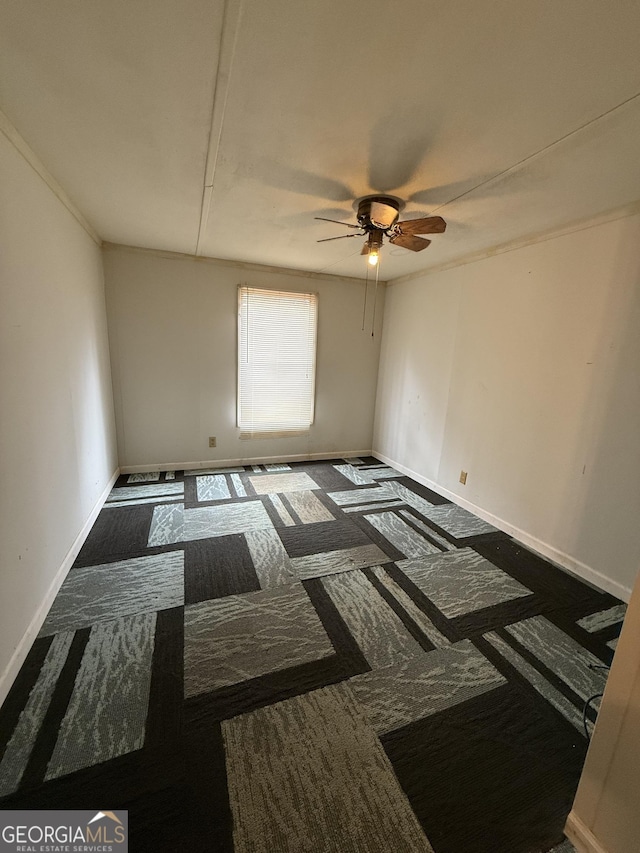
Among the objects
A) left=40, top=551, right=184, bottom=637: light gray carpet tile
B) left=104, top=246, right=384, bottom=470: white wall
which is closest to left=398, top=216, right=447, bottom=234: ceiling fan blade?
left=104, top=246, right=384, bottom=470: white wall

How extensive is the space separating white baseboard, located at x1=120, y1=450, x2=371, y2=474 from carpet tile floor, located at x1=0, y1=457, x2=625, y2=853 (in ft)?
4.18

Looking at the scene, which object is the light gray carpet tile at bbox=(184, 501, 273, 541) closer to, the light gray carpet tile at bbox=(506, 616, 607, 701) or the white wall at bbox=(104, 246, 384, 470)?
the white wall at bbox=(104, 246, 384, 470)

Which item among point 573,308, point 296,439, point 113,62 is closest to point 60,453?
point 113,62

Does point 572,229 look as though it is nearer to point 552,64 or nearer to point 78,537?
Answer: point 552,64

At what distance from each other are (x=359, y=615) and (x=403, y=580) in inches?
16.9

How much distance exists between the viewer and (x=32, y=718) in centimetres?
120

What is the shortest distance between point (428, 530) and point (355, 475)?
130 centimetres

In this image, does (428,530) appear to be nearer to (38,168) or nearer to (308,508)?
(308,508)

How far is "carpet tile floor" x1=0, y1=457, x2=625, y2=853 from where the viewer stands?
3.24ft

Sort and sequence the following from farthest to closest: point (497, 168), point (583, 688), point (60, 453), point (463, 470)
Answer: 1. point (463, 470)
2. point (60, 453)
3. point (497, 168)
4. point (583, 688)

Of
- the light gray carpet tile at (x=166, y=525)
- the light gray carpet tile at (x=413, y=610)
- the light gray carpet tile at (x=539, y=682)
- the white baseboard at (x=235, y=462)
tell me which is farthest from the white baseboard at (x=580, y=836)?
the white baseboard at (x=235, y=462)

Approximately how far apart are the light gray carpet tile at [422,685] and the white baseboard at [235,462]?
291 centimetres

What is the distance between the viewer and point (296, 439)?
4227mm

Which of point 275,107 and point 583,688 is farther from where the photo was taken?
point 583,688
